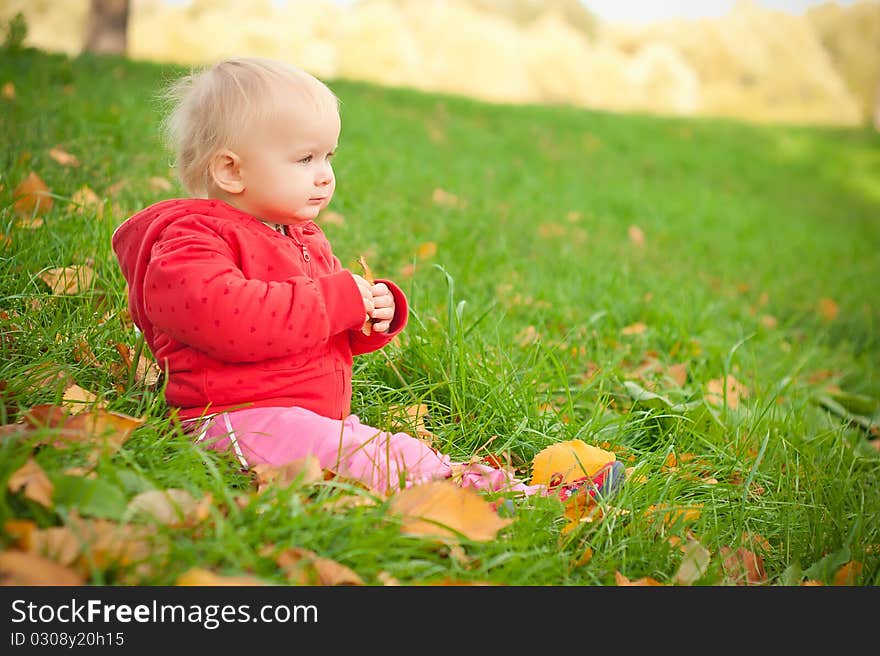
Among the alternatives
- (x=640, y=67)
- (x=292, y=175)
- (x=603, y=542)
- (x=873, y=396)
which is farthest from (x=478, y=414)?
(x=640, y=67)

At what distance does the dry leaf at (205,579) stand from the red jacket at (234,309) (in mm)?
545

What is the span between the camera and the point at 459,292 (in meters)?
3.28

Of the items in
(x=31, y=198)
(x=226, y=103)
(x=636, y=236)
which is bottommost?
(x=636, y=236)

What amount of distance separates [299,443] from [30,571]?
0.65m

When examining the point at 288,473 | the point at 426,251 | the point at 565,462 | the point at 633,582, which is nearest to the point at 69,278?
the point at 288,473

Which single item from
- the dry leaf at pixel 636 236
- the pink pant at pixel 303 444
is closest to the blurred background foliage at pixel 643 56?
the dry leaf at pixel 636 236

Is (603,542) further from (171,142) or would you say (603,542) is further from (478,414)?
(171,142)

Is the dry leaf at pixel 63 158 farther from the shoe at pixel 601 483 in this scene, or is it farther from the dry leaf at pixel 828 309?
the dry leaf at pixel 828 309

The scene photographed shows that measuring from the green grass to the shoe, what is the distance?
31 mm

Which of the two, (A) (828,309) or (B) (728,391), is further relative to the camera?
(A) (828,309)

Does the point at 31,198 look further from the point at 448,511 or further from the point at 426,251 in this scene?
the point at 448,511

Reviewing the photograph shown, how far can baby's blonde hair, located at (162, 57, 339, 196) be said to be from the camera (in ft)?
5.84

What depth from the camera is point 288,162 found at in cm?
182

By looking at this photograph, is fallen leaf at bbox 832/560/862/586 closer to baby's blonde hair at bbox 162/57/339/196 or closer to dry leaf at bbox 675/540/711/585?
dry leaf at bbox 675/540/711/585
